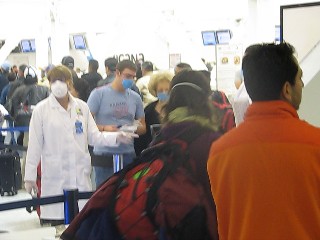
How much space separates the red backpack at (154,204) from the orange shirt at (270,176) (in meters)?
0.53

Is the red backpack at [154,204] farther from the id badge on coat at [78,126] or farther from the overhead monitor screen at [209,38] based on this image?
the overhead monitor screen at [209,38]

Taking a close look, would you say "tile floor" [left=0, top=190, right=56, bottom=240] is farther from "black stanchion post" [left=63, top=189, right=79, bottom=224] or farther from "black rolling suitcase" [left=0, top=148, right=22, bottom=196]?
"black stanchion post" [left=63, top=189, right=79, bottom=224]

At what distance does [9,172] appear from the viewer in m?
9.37

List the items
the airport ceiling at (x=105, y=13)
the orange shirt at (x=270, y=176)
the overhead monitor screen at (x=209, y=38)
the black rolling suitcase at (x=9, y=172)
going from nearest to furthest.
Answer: the orange shirt at (x=270, y=176) < the black rolling suitcase at (x=9, y=172) < the airport ceiling at (x=105, y=13) < the overhead monitor screen at (x=209, y=38)

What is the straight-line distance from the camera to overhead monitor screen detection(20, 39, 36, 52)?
2728 centimetres

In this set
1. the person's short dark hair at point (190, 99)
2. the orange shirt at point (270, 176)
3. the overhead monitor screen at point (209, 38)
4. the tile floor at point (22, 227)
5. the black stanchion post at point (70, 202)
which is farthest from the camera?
the overhead monitor screen at point (209, 38)

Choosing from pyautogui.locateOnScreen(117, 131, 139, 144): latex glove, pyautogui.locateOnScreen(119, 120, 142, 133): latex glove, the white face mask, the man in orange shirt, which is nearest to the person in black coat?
pyautogui.locateOnScreen(119, 120, 142, 133): latex glove

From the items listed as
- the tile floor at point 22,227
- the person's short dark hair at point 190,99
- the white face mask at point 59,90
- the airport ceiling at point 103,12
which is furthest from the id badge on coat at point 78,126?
the airport ceiling at point 103,12

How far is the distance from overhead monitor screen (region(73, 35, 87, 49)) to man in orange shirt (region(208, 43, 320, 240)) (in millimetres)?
21131

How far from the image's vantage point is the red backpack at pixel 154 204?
9.97ft

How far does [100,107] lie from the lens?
6.49m

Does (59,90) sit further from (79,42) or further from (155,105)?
(79,42)

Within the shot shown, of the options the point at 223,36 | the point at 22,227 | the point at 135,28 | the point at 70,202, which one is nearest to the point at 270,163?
the point at 70,202

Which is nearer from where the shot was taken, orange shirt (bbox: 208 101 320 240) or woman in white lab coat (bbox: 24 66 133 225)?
orange shirt (bbox: 208 101 320 240)
